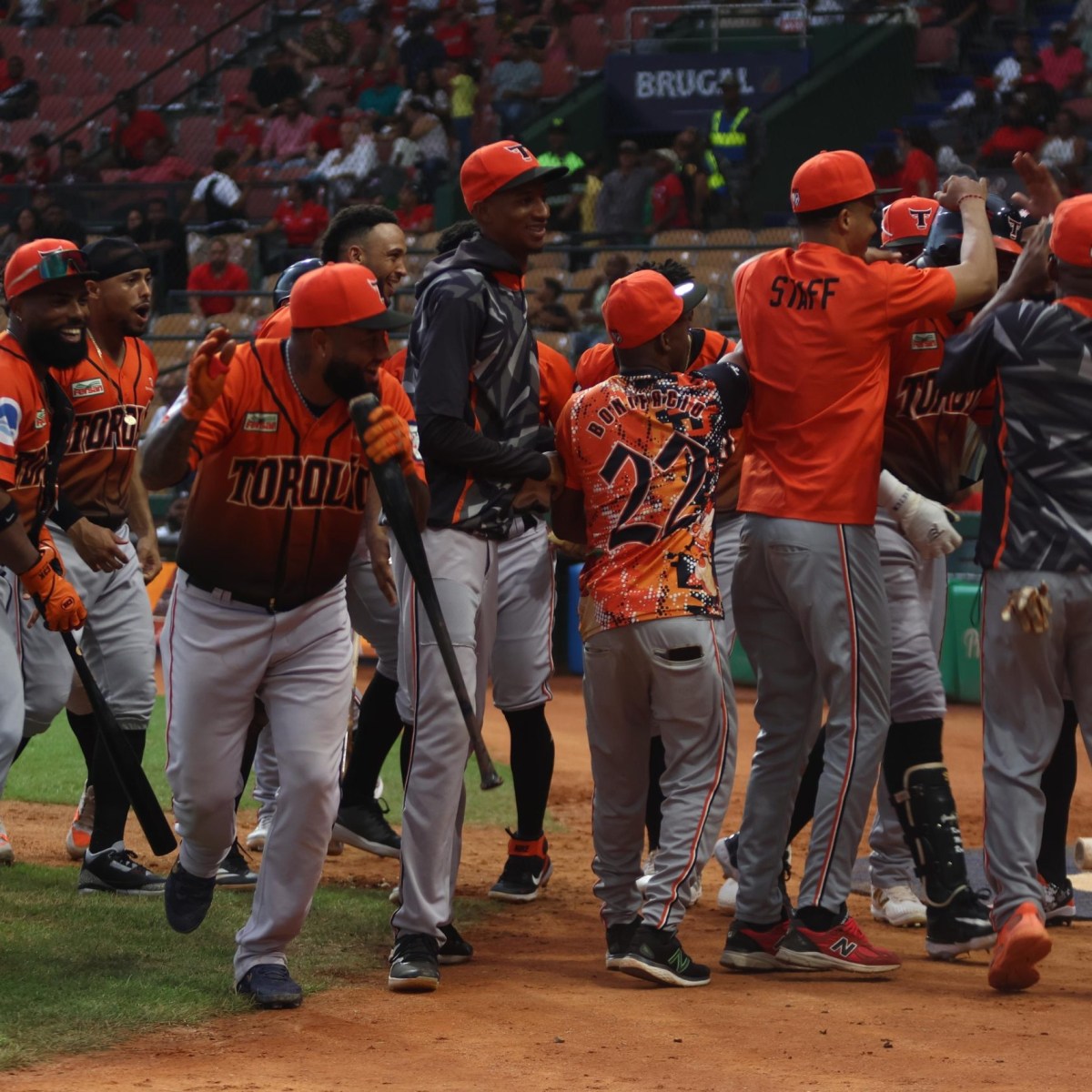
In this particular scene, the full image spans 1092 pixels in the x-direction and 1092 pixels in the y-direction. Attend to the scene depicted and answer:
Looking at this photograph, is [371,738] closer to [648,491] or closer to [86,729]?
[86,729]

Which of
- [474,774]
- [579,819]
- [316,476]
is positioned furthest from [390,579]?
[474,774]

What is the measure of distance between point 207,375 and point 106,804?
2451mm

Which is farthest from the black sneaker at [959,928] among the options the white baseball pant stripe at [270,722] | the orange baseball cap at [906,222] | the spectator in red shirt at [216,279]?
the spectator in red shirt at [216,279]

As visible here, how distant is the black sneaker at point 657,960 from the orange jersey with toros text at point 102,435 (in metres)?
2.61

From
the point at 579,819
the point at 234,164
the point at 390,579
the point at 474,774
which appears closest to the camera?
the point at 390,579

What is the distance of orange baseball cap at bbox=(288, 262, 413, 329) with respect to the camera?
473 centimetres

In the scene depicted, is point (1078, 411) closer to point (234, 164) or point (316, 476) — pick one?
point (316, 476)

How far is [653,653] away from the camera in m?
5.01

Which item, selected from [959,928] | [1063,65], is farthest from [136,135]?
[959,928]

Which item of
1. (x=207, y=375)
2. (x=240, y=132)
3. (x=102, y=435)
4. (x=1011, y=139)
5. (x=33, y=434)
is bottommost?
(x=102, y=435)

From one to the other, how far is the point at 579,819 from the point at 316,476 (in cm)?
383

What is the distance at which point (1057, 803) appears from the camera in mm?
6129

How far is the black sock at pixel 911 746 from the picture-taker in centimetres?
564

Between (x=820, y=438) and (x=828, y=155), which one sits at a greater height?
(x=828, y=155)
